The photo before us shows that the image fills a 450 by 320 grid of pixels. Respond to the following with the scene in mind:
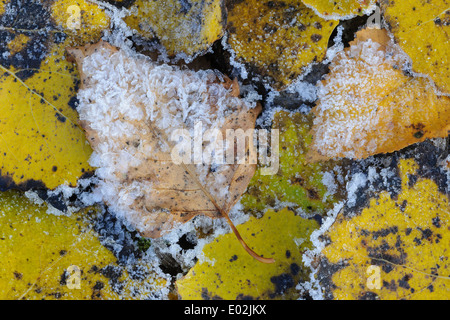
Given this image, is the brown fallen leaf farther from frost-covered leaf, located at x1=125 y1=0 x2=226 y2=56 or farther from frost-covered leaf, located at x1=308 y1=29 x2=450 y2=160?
frost-covered leaf, located at x1=308 y1=29 x2=450 y2=160

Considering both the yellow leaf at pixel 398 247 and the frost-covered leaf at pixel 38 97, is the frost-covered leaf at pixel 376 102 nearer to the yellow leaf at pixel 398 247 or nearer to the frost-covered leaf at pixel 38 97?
the yellow leaf at pixel 398 247

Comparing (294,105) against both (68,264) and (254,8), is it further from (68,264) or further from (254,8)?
(68,264)

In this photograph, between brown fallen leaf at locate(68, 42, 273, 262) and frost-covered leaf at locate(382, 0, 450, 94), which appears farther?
frost-covered leaf at locate(382, 0, 450, 94)

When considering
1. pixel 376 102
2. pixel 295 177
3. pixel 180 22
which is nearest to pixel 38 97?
pixel 180 22

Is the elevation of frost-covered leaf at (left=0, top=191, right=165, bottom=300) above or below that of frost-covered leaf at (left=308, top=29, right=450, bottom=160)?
below

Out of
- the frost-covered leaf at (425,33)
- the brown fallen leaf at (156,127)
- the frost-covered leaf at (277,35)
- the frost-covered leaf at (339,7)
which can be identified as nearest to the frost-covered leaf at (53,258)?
the brown fallen leaf at (156,127)

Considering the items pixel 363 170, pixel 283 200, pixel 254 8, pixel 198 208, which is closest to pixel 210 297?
pixel 198 208

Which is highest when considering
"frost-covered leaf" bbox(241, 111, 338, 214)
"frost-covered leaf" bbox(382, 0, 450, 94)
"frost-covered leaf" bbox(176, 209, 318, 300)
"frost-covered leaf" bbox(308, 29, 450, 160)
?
"frost-covered leaf" bbox(382, 0, 450, 94)

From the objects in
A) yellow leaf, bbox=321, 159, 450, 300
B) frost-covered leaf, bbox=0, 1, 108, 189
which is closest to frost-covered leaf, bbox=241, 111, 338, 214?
yellow leaf, bbox=321, 159, 450, 300
